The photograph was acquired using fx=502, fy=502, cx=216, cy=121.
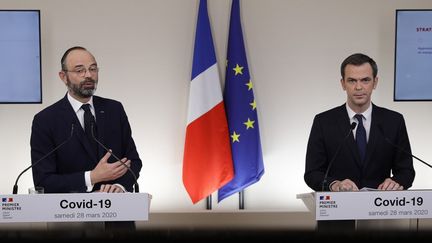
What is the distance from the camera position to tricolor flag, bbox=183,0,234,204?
12.6 feet

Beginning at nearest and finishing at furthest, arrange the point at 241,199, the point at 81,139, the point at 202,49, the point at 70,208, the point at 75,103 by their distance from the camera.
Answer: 1. the point at 70,208
2. the point at 81,139
3. the point at 75,103
4. the point at 202,49
5. the point at 241,199

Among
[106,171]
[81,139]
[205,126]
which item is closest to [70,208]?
[106,171]

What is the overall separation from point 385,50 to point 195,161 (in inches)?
68.7

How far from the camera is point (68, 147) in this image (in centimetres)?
229

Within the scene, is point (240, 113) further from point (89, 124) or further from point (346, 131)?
point (89, 124)

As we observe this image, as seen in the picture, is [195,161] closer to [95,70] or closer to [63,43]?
[63,43]

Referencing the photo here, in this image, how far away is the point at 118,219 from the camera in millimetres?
1753

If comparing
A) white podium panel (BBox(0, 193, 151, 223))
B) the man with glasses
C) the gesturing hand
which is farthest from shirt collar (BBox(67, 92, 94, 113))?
A: white podium panel (BBox(0, 193, 151, 223))

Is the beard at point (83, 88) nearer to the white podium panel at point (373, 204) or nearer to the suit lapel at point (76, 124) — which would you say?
the suit lapel at point (76, 124)

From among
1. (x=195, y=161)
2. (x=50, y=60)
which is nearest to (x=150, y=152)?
(x=195, y=161)

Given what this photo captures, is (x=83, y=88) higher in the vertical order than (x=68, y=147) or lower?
higher

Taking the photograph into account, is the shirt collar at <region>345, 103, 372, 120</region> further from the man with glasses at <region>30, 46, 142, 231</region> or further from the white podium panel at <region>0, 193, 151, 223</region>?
the white podium panel at <region>0, 193, 151, 223</region>

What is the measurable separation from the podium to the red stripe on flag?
2108 millimetres

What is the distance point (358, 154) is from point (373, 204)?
1.95 ft
